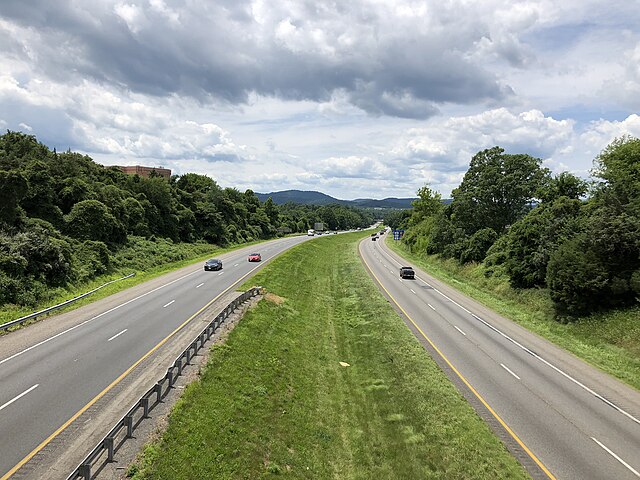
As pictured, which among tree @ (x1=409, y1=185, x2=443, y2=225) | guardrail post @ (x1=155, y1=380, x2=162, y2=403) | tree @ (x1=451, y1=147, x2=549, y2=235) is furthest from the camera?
tree @ (x1=409, y1=185, x2=443, y2=225)

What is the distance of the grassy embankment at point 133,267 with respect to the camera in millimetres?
30384

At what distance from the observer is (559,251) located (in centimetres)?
3406

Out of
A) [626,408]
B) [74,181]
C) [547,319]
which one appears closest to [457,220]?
[547,319]

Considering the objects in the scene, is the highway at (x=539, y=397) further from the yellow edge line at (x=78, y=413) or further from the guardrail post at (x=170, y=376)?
the yellow edge line at (x=78, y=413)

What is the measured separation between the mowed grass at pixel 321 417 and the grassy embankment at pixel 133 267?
1525 cm

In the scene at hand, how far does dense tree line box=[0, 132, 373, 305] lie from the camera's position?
33031mm

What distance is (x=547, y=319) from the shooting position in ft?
110

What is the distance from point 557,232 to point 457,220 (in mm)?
30557

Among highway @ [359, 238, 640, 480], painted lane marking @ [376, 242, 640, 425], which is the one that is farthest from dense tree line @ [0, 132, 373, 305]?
painted lane marking @ [376, 242, 640, 425]

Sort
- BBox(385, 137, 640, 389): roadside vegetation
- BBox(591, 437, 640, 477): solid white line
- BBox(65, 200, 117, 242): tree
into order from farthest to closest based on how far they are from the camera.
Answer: BBox(65, 200, 117, 242): tree < BBox(385, 137, 640, 389): roadside vegetation < BBox(591, 437, 640, 477): solid white line

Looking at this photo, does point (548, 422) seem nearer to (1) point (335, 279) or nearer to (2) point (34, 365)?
(2) point (34, 365)

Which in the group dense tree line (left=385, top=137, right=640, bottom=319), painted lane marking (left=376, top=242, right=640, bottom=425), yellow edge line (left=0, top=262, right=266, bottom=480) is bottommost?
painted lane marking (left=376, top=242, right=640, bottom=425)

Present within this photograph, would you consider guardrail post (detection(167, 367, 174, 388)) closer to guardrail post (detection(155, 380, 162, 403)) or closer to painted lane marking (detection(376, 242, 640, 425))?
guardrail post (detection(155, 380, 162, 403))

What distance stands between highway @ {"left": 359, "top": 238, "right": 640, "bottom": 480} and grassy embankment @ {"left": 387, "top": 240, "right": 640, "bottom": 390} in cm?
122
